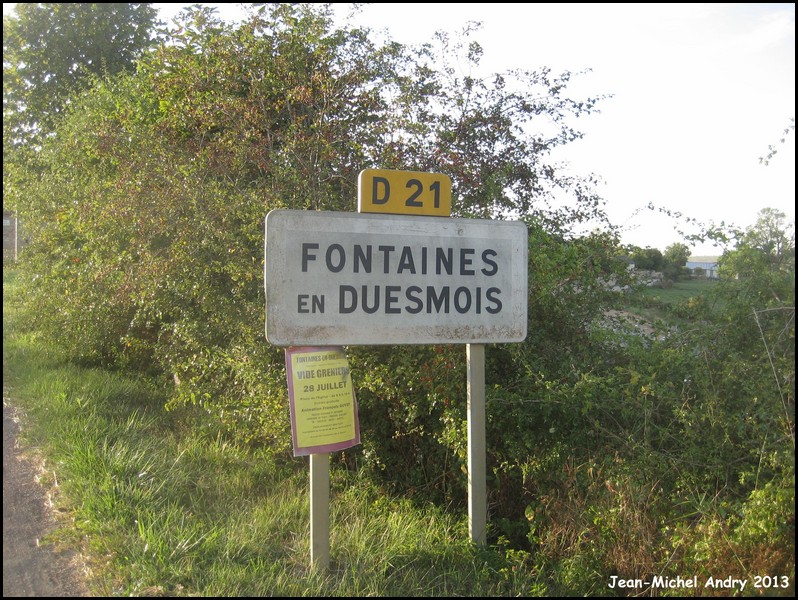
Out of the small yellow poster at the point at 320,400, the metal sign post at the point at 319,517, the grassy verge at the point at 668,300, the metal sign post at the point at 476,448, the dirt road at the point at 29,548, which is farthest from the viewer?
the grassy verge at the point at 668,300

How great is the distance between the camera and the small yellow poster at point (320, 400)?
3805mm

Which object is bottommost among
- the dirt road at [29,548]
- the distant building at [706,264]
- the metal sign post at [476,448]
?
the dirt road at [29,548]

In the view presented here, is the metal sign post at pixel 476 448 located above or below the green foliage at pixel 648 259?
below

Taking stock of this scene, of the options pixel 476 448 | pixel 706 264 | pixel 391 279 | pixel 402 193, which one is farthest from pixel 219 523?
pixel 706 264

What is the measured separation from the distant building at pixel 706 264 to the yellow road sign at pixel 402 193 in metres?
2.18

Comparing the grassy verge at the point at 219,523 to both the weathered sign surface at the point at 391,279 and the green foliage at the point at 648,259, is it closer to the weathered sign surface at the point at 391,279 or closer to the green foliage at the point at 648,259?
the weathered sign surface at the point at 391,279

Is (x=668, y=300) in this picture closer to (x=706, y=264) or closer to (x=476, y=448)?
(x=706, y=264)

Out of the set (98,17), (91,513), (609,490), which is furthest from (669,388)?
(98,17)

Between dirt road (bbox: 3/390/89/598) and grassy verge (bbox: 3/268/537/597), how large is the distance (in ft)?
0.36

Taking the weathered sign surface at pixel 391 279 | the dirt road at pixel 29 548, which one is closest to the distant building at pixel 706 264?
the weathered sign surface at pixel 391 279

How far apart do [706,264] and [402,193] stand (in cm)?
289

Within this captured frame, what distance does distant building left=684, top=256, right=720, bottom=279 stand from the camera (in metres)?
4.98

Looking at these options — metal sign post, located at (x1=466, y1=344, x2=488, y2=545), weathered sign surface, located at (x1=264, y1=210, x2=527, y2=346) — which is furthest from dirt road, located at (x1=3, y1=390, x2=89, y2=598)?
metal sign post, located at (x1=466, y1=344, x2=488, y2=545)

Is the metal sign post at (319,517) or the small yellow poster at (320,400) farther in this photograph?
the small yellow poster at (320,400)
